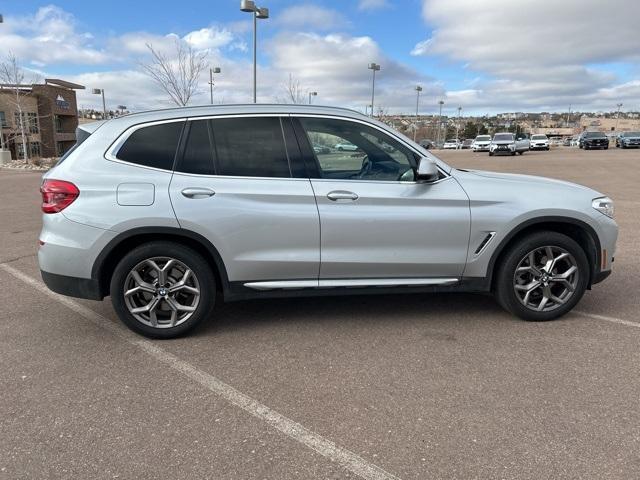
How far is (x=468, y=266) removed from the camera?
A: 13.9 feet

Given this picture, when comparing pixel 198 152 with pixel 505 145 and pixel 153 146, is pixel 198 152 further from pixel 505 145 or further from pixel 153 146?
pixel 505 145

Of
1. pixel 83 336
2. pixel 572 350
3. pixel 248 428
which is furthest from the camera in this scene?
pixel 83 336

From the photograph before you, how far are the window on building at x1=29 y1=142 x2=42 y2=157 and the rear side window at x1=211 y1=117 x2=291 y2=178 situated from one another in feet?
218

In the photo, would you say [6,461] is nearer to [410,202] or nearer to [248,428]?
[248,428]

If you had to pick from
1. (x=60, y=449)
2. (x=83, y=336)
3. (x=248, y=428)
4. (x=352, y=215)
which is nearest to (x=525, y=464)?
(x=248, y=428)

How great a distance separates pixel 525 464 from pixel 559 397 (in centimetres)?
78

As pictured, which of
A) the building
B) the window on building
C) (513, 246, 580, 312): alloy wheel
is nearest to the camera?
(513, 246, 580, 312): alloy wheel

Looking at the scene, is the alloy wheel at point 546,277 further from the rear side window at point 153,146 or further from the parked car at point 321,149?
the rear side window at point 153,146

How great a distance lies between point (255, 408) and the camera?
3109 millimetres

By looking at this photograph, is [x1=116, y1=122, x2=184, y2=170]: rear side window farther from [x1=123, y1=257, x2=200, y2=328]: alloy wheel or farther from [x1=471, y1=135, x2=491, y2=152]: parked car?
[x1=471, y1=135, x2=491, y2=152]: parked car

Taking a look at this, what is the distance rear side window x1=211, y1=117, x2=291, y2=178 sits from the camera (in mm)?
4039

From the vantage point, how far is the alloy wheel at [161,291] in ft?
13.1

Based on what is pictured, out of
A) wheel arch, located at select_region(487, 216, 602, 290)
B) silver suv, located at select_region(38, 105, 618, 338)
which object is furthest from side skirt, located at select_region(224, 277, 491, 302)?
wheel arch, located at select_region(487, 216, 602, 290)

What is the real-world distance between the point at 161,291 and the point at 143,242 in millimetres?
402
